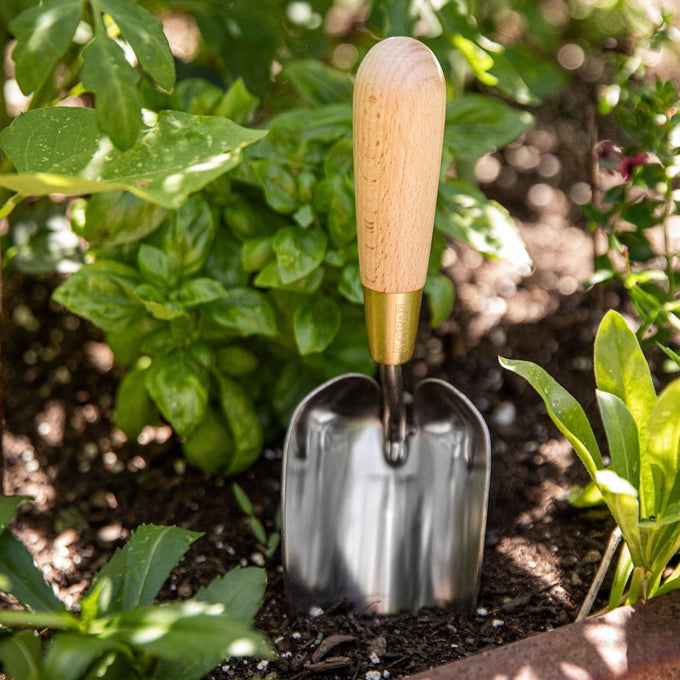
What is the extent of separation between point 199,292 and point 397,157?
0.96ft

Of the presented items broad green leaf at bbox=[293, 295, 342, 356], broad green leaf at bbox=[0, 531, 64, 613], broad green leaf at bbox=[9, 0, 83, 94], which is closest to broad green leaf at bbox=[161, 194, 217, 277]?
broad green leaf at bbox=[293, 295, 342, 356]

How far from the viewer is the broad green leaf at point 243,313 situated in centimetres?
92

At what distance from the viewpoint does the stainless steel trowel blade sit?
35.4 inches

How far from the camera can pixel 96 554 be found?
98 centimetres

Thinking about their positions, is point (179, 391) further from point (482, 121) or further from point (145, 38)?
point (482, 121)

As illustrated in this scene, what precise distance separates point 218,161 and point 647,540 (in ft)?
1.61

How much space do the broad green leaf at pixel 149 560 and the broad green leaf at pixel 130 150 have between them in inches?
11.6

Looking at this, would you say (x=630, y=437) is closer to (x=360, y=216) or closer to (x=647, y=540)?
(x=647, y=540)

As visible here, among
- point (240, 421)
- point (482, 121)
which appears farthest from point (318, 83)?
point (240, 421)

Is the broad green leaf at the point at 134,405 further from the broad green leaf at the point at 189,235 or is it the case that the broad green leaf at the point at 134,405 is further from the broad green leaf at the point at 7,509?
the broad green leaf at the point at 7,509

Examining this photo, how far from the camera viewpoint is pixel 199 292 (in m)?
0.90

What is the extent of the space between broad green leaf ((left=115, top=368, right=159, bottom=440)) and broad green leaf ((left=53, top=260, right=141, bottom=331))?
0.10 metres

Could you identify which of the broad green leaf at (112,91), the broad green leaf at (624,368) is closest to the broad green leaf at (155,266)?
the broad green leaf at (112,91)

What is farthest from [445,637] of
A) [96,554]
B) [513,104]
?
[513,104]
